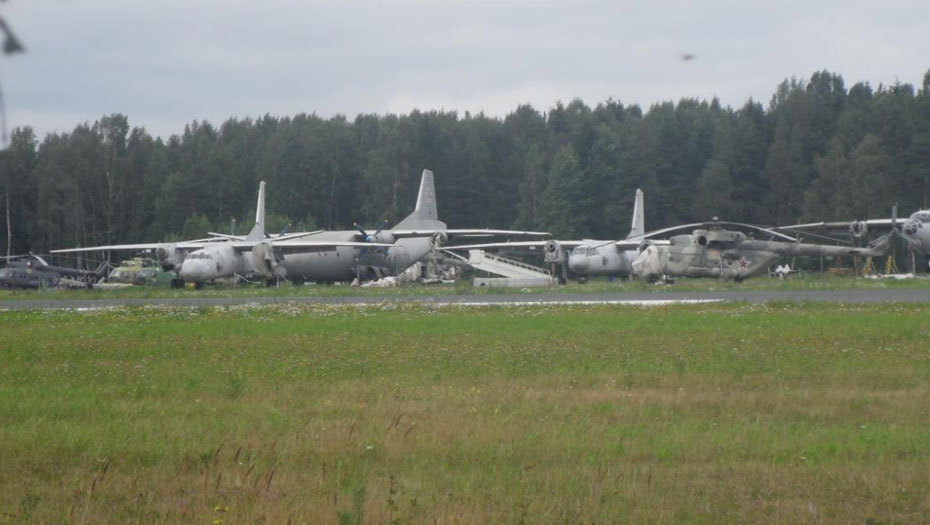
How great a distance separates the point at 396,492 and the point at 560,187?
280 feet

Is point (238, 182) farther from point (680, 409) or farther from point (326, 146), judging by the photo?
point (680, 409)

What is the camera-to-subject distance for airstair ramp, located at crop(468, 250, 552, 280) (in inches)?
2768

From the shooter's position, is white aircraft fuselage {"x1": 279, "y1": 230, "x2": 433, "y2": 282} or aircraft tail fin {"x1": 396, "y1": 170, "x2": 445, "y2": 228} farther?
aircraft tail fin {"x1": 396, "y1": 170, "x2": 445, "y2": 228}

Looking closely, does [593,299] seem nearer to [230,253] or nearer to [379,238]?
[379,238]

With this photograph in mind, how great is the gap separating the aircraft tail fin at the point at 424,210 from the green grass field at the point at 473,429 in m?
45.3

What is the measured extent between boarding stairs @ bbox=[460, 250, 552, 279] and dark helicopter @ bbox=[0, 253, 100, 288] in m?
25.3

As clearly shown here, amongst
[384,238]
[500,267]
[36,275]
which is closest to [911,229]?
[384,238]

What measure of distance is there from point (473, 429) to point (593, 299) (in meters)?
26.6

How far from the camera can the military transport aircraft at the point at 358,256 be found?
57.3 meters

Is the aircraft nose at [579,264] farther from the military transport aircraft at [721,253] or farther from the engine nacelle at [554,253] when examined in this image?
the military transport aircraft at [721,253]

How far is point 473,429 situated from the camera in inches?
408

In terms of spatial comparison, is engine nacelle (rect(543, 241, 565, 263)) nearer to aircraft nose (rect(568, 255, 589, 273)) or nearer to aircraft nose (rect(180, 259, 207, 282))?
aircraft nose (rect(568, 255, 589, 273))

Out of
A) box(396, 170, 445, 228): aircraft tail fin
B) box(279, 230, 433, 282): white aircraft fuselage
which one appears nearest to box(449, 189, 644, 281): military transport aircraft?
box(279, 230, 433, 282): white aircraft fuselage

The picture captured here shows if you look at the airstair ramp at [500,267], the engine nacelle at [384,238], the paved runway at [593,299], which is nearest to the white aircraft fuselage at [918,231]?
the paved runway at [593,299]
